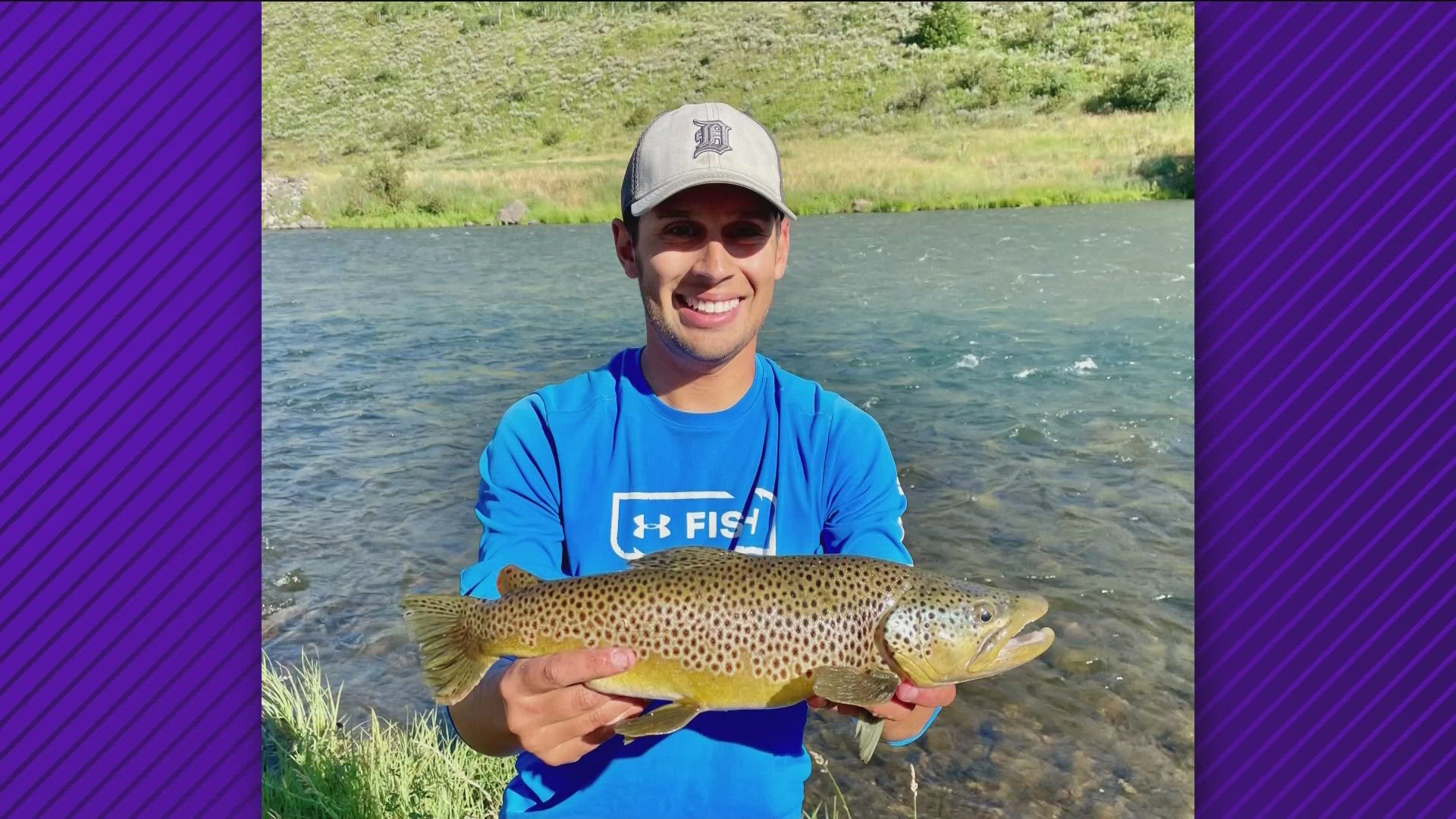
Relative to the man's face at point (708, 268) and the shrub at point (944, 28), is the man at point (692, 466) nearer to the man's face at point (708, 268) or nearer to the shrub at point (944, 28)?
the man's face at point (708, 268)

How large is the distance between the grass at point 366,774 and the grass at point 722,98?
13.9 ft

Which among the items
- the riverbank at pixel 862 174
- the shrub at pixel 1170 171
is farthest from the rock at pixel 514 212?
the shrub at pixel 1170 171

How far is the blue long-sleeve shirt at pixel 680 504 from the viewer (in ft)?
6.88

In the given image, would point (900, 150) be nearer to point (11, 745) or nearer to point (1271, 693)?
point (1271, 693)

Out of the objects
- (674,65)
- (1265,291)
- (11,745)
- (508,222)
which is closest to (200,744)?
(11,745)

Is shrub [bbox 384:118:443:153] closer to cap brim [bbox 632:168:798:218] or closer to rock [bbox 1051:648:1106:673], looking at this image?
rock [bbox 1051:648:1106:673]

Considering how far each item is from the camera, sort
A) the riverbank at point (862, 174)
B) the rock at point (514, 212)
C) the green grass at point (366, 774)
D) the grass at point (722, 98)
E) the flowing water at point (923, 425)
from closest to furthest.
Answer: the green grass at point (366, 774) → the flowing water at point (923, 425) → the riverbank at point (862, 174) → the grass at point (722, 98) → the rock at point (514, 212)

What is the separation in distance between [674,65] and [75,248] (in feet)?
31.4

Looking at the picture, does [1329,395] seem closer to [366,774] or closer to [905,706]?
[905,706]

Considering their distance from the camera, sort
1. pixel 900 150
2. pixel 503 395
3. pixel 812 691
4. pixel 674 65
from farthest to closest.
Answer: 1. pixel 674 65
2. pixel 503 395
3. pixel 900 150
4. pixel 812 691

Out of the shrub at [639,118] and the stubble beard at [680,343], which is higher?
the shrub at [639,118]

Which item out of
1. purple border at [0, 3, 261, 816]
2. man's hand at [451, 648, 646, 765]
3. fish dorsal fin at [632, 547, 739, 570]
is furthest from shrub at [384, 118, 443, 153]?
man's hand at [451, 648, 646, 765]

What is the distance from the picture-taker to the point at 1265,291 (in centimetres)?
211

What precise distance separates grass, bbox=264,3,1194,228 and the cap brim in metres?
3.73
